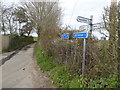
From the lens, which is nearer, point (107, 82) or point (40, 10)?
point (107, 82)

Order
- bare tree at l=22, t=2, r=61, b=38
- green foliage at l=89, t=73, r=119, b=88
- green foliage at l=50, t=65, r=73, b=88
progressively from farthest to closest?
1. bare tree at l=22, t=2, r=61, b=38
2. green foliage at l=50, t=65, r=73, b=88
3. green foliage at l=89, t=73, r=119, b=88

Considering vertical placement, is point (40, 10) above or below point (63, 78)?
above

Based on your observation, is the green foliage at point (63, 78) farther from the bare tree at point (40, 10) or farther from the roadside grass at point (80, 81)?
the bare tree at point (40, 10)

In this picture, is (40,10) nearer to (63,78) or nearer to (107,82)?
(63,78)

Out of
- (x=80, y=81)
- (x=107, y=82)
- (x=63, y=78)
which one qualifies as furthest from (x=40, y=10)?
(x=107, y=82)

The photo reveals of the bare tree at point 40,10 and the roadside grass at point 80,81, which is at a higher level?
the bare tree at point 40,10

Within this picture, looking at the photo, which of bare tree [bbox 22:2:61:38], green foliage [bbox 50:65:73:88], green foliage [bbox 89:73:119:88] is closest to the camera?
green foliage [bbox 89:73:119:88]

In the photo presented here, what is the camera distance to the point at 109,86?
10.7 ft

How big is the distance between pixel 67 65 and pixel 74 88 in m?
1.48

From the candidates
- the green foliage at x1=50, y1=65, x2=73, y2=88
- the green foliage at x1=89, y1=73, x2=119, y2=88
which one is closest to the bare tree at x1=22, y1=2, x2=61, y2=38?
the green foliage at x1=50, y1=65, x2=73, y2=88

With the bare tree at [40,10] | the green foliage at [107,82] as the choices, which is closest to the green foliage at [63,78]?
the green foliage at [107,82]

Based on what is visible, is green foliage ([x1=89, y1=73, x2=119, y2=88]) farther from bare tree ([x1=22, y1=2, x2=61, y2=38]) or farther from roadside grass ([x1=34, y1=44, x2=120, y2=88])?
bare tree ([x1=22, y1=2, x2=61, y2=38])

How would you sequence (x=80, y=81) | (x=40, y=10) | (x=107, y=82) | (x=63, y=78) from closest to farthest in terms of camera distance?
(x=107, y=82) → (x=80, y=81) → (x=63, y=78) → (x=40, y=10)

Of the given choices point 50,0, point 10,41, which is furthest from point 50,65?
point 50,0
